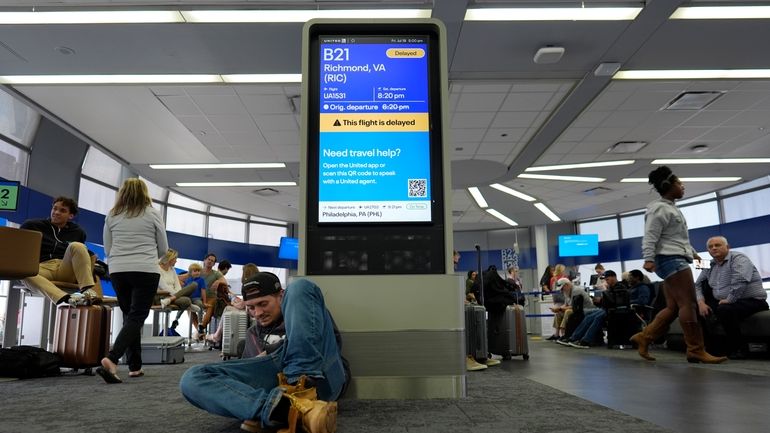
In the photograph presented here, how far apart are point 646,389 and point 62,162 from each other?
991 cm

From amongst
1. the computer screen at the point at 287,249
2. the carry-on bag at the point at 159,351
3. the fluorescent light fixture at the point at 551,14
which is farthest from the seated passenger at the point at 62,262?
the computer screen at the point at 287,249

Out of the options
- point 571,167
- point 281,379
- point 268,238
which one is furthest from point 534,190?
point 281,379

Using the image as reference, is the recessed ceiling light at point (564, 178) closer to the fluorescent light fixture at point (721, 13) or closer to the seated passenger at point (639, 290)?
the seated passenger at point (639, 290)

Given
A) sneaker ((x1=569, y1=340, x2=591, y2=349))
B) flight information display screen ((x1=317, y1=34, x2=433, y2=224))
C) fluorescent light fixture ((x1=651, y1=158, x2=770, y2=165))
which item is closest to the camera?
flight information display screen ((x1=317, y1=34, x2=433, y2=224))

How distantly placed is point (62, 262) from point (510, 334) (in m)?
4.09

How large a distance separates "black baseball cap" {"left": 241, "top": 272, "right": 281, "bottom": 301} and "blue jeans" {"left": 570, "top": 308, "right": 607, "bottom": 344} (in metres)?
6.67

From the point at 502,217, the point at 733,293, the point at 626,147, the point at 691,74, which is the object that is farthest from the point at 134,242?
the point at 502,217

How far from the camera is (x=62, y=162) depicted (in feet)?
30.9

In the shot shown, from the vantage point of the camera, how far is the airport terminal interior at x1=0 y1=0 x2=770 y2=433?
8.04 ft

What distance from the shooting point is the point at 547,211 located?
1633 centimetres

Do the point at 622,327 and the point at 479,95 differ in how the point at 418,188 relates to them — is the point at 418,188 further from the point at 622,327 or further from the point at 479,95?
the point at 622,327

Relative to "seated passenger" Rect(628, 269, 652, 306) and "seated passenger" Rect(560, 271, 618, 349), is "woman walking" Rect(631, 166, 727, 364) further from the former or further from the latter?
"seated passenger" Rect(560, 271, 618, 349)

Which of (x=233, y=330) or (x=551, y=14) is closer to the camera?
(x=233, y=330)

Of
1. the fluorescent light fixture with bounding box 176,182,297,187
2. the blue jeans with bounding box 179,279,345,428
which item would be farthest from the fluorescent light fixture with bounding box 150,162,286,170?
the blue jeans with bounding box 179,279,345,428
